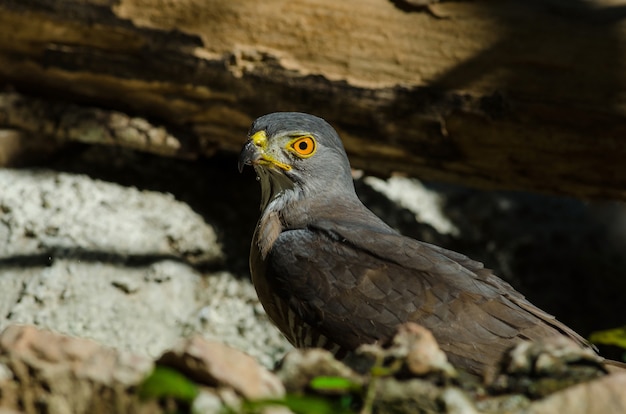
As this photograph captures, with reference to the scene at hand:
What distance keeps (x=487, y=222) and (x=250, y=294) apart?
2.65m

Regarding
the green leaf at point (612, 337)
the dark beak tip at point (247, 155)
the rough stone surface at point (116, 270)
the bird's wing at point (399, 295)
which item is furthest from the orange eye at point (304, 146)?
the green leaf at point (612, 337)

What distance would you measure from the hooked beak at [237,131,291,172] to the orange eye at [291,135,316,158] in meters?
0.15

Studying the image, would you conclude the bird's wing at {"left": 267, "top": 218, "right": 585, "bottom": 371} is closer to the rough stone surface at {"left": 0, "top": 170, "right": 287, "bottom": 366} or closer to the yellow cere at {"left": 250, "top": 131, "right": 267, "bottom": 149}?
the yellow cere at {"left": 250, "top": 131, "right": 267, "bottom": 149}

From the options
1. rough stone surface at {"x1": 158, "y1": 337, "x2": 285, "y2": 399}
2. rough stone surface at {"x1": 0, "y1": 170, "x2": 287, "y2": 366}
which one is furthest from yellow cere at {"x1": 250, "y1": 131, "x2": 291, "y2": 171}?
rough stone surface at {"x1": 158, "y1": 337, "x2": 285, "y2": 399}

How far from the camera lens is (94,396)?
85.0 inches

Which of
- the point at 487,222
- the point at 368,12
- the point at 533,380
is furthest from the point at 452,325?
the point at 487,222

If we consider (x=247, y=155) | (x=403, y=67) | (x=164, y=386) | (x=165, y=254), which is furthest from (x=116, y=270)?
(x=164, y=386)

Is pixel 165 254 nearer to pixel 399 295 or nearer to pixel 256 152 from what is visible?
pixel 256 152

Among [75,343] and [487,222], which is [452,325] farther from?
[487,222]

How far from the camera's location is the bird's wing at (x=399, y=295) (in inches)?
146

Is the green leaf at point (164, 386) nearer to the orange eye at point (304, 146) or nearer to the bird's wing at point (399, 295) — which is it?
the bird's wing at point (399, 295)

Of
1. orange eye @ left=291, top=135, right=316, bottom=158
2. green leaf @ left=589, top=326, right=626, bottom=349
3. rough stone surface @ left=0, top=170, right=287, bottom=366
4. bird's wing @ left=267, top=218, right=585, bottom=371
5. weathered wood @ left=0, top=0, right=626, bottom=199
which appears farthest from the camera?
rough stone surface @ left=0, top=170, right=287, bottom=366

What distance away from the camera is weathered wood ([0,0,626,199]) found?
529cm

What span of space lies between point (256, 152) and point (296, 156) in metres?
0.28
